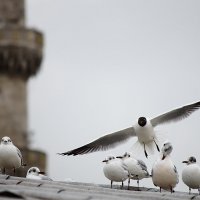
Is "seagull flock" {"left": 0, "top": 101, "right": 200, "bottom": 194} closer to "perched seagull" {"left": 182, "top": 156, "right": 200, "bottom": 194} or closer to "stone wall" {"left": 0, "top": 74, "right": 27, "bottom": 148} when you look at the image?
"perched seagull" {"left": 182, "top": 156, "right": 200, "bottom": 194}

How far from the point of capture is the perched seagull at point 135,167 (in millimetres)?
14641

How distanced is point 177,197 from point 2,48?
29.8 m

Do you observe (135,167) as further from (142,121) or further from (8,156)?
(142,121)

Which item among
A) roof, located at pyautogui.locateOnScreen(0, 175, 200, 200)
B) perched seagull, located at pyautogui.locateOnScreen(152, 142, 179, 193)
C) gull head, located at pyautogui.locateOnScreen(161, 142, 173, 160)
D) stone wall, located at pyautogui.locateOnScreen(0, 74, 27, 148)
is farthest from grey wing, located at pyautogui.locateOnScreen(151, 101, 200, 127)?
stone wall, located at pyautogui.locateOnScreen(0, 74, 27, 148)

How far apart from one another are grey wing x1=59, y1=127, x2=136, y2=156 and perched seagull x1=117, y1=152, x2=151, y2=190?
60.6 inches

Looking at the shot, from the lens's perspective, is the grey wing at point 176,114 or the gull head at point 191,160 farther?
the grey wing at point 176,114

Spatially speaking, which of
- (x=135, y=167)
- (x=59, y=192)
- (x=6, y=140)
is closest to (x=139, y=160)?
(x=135, y=167)

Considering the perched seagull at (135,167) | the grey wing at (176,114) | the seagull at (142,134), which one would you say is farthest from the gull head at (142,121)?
the perched seagull at (135,167)

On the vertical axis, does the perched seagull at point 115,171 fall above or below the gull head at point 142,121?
below

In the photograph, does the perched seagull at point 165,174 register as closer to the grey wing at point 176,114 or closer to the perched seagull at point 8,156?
the perched seagull at point 8,156

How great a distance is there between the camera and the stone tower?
135ft

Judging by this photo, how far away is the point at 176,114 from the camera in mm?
17344

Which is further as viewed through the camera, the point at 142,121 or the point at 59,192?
the point at 142,121

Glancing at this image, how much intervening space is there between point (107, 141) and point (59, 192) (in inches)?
257
